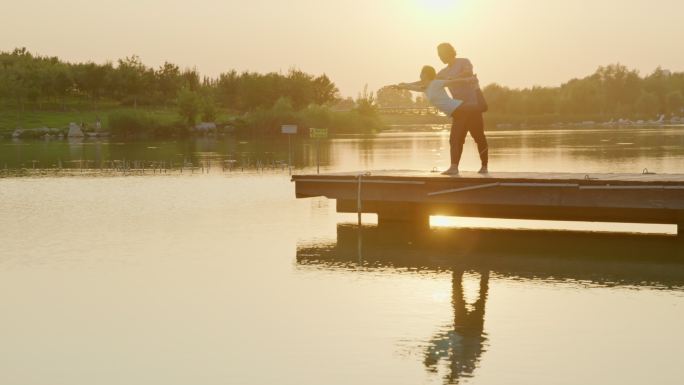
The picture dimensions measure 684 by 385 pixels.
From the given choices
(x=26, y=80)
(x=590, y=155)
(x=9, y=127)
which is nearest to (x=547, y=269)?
(x=590, y=155)

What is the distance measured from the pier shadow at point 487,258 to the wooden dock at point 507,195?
1.73 ft

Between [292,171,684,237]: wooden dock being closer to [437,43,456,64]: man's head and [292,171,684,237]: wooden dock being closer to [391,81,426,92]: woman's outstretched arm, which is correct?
[391,81,426,92]: woman's outstretched arm

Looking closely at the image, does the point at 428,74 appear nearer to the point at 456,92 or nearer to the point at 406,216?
the point at 456,92

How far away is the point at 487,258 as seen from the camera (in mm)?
21062

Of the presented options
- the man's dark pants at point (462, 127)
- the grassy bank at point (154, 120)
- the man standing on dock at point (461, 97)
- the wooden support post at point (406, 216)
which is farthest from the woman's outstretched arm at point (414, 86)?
the grassy bank at point (154, 120)

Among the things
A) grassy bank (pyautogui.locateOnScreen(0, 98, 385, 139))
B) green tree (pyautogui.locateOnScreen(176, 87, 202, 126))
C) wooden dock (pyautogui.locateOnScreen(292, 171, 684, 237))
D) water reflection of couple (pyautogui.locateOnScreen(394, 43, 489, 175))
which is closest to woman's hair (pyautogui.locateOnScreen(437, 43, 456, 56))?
water reflection of couple (pyautogui.locateOnScreen(394, 43, 489, 175))

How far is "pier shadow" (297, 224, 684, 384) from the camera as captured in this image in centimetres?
1662

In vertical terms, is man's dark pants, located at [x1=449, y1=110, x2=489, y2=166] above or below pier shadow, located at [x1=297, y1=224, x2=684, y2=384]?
above

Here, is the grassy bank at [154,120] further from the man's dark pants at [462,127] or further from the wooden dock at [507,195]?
the man's dark pants at [462,127]

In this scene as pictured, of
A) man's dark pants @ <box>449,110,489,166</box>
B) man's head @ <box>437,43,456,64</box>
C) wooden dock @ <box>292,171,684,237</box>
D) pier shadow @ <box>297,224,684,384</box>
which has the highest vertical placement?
man's head @ <box>437,43,456,64</box>

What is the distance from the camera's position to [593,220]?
978 inches

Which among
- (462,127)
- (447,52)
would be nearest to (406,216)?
(462,127)

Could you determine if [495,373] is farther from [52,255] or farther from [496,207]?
[496,207]

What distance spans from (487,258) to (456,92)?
6.12 m
